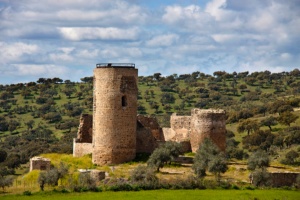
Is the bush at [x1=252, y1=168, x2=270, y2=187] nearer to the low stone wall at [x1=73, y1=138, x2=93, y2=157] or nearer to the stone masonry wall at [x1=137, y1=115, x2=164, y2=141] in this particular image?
the stone masonry wall at [x1=137, y1=115, x2=164, y2=141]

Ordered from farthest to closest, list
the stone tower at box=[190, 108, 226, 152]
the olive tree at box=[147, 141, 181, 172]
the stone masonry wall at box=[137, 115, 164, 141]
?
the stone masonry wall at box=[137, 115, 164, 141], the stone tower at box=[190, 108, 226, 152], the olive tree at box=[147, 141, 181, 172]

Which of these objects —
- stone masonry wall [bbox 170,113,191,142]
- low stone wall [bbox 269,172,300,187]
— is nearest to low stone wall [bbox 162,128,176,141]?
stone masonry wall [bbox 170,113,191,142]

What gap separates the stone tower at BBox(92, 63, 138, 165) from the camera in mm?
41344

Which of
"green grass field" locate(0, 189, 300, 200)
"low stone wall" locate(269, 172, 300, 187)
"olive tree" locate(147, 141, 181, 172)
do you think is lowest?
"green grass field" locate(0, 189, 300, 200)

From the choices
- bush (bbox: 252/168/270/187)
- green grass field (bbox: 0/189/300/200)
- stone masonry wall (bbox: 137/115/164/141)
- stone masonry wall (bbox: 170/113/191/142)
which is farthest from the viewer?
stone masonry wall (bbox: 137/115/164/141)

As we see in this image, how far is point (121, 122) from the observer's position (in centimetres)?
4138

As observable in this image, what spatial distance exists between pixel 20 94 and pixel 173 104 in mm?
30880

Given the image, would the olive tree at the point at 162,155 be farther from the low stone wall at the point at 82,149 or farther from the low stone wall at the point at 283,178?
the low stone wall at the point at 283,178

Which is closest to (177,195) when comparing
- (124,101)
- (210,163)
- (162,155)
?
(210,163)

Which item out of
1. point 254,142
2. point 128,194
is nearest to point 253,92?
point 254,142

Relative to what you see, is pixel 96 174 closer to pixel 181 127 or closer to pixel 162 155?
pixel 162 155

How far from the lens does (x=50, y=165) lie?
41.7 m

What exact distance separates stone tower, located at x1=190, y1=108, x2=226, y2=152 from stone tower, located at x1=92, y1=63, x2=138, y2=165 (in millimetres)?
4432

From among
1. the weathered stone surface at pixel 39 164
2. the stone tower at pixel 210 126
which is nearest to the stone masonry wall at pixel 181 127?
the stone tower at pixel 210 126
